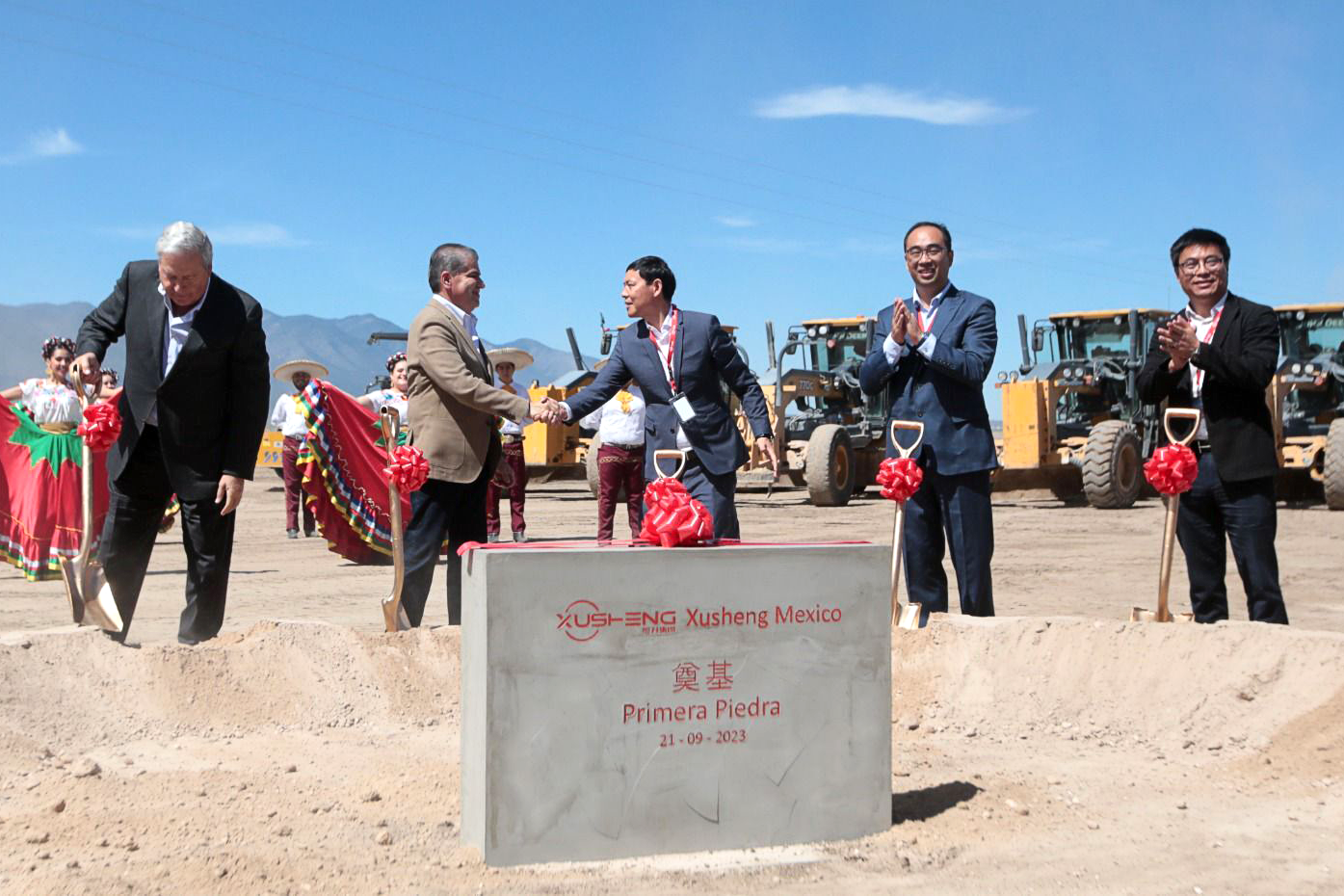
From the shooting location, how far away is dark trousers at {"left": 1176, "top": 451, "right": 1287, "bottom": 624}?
5023mm

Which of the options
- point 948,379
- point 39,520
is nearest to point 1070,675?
point 948,379

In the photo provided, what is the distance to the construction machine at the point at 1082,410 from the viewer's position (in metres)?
16.2

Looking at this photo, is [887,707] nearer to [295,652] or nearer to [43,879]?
[43,879]

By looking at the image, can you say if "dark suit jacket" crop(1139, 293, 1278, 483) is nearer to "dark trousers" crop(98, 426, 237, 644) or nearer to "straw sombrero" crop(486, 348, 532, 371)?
"dark trousers" crop(98, 426, 237, 644)

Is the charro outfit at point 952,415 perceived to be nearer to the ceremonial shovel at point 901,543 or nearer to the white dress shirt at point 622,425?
the ceremonial shovel at point 901,543

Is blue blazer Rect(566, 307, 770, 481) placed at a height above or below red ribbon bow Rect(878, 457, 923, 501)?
above

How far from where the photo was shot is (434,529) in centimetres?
553

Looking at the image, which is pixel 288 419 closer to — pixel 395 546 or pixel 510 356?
pixel 510 356

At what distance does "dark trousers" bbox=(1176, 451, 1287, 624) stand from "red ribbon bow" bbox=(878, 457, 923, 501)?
960mm

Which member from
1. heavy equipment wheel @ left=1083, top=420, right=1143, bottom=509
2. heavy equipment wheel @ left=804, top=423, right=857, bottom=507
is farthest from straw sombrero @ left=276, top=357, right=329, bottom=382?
heavy equipment wheel @ left=1083, top=420, right=1143, bottom=509

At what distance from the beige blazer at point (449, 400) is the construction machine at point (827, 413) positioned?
12.3 m

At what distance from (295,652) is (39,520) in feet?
12.5

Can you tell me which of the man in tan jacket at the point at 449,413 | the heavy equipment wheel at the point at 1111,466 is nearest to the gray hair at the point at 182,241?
the man in tan jacket at the point at 449,413

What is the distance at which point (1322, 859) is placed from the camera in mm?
3285
